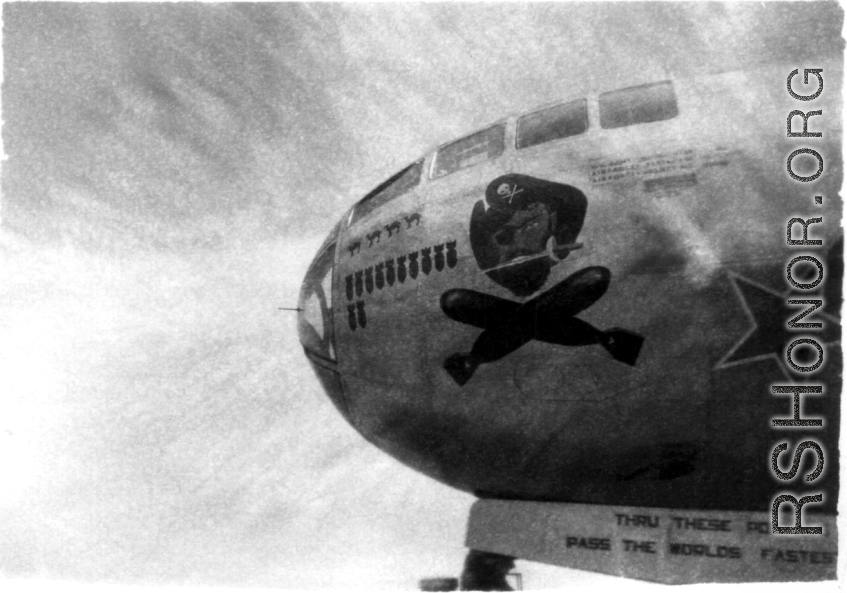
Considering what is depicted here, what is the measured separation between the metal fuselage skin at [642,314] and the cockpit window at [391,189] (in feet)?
0.73

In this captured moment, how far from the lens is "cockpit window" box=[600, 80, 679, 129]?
6.93 metres

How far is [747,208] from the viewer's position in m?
6.21

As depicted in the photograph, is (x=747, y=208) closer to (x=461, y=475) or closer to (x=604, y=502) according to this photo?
(x=604, y=502)

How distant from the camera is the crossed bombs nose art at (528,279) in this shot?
6617 mm

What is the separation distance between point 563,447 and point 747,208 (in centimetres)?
252

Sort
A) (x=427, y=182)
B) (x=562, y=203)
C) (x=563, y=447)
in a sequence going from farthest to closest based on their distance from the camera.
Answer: (x=427, y=182), (x=563, y=447), (x=562, y=203)

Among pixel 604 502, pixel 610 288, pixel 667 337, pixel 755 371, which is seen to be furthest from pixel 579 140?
pixel 604 502

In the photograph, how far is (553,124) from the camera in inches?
294

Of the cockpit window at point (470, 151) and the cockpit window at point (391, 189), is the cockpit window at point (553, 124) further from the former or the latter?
the cockpit window at point (391, 189)

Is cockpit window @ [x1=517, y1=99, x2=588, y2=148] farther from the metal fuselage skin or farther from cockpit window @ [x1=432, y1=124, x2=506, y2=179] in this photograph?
cockpit window @ [x1=432, y1=124, x2=506, y2=179]

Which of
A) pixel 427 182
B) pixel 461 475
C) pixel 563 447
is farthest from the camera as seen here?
pixel 461 475

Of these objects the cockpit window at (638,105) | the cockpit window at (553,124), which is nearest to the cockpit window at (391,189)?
the cockpit window at (553,124)

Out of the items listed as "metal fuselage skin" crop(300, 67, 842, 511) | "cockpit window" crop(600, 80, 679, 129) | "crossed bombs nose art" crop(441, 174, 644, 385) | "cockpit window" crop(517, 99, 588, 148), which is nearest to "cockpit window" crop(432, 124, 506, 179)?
"metal fuselage skin" crop(300, 67, 842, 511)

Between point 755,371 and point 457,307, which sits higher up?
point 457,307
